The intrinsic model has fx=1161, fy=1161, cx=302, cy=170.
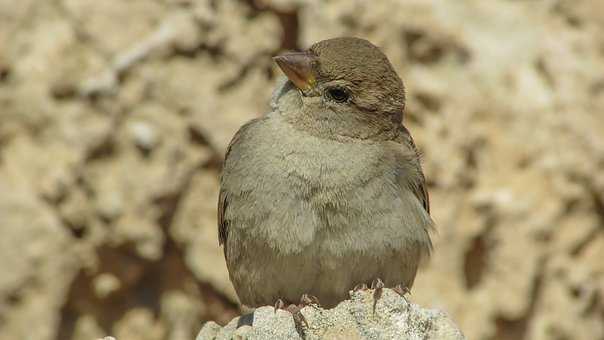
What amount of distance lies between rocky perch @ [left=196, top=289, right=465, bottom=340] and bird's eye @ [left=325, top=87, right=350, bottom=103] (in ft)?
3.74

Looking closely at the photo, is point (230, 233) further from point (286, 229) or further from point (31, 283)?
point (31, 283)

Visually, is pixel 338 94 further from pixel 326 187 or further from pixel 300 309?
pixel 300 309

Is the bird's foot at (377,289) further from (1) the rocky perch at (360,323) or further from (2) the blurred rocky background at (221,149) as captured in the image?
(2) the blurred rocky background at (221,149)

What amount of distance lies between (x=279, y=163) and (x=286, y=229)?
32 centimetres

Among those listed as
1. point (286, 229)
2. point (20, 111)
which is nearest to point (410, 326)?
point (286, 229)

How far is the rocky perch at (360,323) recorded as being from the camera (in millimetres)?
4383

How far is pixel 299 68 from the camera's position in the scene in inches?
207

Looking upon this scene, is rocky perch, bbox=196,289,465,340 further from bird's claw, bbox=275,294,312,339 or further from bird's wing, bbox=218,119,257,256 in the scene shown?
bird's wing, bbox=218,119,257,256

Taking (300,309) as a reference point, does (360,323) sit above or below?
below

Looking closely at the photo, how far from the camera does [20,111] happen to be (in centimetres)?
681

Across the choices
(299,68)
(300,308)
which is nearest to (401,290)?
(300,308)

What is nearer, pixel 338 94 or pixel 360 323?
pixel 360 323

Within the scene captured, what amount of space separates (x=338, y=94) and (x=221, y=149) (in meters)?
1.73

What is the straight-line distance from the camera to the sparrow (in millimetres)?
5055
